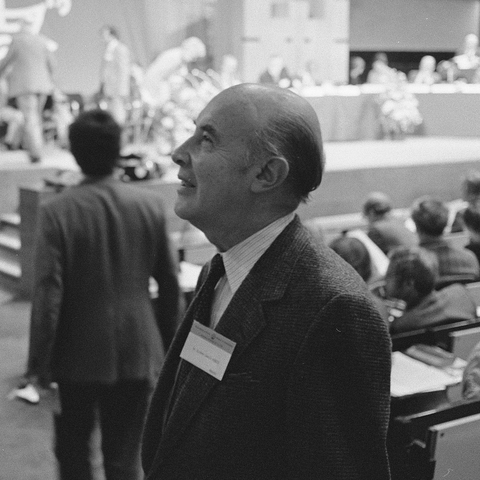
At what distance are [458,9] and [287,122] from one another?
1487 cm

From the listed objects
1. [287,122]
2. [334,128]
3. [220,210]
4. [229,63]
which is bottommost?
[334,128]

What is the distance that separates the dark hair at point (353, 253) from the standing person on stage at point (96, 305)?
1.02m

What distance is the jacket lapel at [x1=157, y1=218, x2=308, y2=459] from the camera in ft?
3.53

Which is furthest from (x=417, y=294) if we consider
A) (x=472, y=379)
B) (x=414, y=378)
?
(x=472, y=379)

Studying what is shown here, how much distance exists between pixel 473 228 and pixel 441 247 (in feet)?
1.48

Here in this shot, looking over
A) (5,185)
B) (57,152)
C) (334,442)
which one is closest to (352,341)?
(334,442)

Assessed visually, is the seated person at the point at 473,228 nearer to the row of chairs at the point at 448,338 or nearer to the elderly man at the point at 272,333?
the row of chairs at the point at 448,338

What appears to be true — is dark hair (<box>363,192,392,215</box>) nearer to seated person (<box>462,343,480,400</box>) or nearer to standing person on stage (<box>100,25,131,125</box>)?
seated person (<box>462,343,480,400</box>)

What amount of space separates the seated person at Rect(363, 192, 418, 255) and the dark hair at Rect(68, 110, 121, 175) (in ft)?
7.82

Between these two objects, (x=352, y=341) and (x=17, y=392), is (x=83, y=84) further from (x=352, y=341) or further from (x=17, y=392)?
(x=352, y=341)

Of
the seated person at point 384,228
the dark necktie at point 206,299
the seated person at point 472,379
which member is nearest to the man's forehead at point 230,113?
the dark necktie at point 206,299

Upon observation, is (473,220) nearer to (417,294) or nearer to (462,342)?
(417,294)

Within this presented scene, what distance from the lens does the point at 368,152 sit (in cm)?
874

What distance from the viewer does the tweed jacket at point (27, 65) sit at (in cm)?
649
